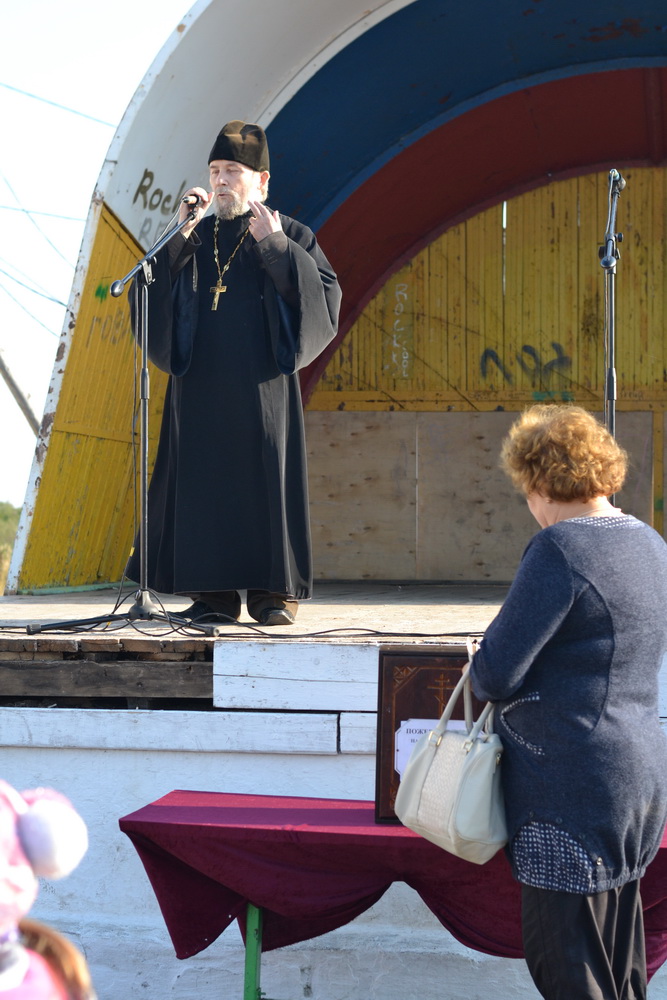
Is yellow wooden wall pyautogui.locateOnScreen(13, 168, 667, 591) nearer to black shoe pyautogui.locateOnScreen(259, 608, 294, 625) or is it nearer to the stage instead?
black shoe pyautogui.locateOnScreen(259, 608, 294, 625)

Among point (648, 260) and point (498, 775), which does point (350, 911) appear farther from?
point (648, 260)

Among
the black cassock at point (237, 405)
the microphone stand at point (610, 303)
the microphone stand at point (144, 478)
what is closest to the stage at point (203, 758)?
the microphone stand at point (144, 478)

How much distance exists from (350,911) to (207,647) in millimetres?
1038

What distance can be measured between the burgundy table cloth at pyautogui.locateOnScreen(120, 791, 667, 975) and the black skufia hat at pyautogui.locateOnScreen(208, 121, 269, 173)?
247 cm

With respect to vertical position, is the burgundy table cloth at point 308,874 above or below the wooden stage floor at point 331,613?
below

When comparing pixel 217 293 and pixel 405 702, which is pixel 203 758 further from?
pixel 217 293

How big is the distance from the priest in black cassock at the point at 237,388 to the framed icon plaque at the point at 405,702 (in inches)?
48.1

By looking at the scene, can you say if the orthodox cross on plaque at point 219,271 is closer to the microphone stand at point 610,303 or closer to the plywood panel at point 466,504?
the microphone stand at point 610,303

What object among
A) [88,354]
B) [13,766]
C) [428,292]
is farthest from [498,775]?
[428,292]

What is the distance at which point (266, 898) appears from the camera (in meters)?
2.89

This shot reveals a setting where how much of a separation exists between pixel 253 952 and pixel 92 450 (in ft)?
11.9

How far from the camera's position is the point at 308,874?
2.89m

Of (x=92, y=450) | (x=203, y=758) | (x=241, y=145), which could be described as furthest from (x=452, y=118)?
(x=203, y=758)

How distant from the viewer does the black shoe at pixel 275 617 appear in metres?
4.16
